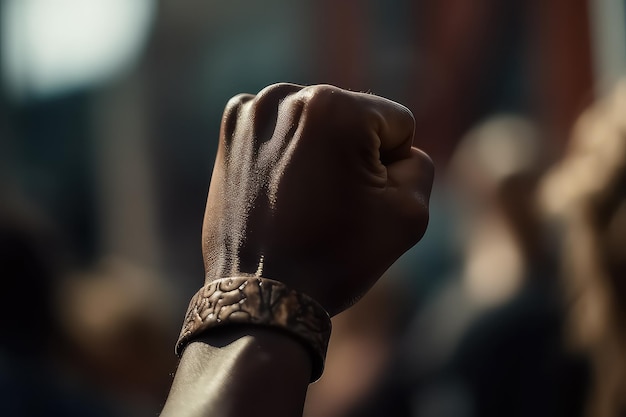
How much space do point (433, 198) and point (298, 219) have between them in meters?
1.23

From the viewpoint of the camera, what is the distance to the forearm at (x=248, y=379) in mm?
622

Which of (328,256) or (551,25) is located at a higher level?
(328,256)

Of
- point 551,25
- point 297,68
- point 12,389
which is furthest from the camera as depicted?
point 297,68

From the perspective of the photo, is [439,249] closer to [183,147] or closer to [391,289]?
[391,289]

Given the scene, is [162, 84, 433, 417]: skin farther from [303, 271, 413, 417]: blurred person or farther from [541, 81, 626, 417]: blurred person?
[303, 271, 413, 417]: blurred person

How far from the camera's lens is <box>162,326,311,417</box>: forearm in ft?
2.04

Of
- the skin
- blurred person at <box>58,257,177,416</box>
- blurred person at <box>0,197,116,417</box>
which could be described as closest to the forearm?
the skin

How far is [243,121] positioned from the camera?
2.41 feet

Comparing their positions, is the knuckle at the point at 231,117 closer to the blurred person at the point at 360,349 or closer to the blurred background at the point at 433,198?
the blurred background at the point at 433,198

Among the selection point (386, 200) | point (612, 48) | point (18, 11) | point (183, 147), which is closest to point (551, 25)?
point (612, 48)

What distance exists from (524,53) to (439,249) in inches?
15.8

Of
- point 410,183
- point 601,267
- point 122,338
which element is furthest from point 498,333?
point 122,338

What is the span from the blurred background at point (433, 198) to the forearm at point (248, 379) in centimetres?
50

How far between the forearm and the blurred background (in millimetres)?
502
